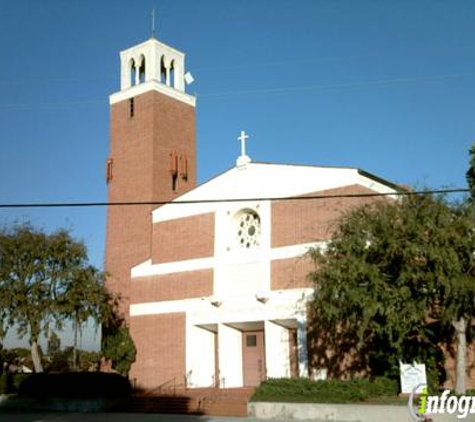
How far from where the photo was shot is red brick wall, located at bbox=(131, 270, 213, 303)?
31.9m

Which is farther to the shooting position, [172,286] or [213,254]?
[172,286]

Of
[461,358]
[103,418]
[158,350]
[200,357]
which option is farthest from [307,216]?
[103,418]

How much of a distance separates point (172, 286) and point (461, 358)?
595 inches

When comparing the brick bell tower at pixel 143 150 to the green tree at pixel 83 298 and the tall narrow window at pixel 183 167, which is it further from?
the green tree at pixel 83 298

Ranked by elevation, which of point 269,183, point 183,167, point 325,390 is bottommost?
point 325,390

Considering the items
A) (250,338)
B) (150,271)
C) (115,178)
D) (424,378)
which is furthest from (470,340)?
(115,178)

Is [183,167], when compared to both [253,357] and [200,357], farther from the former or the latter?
[253,357]

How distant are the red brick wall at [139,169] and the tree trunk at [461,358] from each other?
59.4 feet

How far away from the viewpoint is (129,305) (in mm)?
35250

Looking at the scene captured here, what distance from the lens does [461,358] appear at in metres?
21.9

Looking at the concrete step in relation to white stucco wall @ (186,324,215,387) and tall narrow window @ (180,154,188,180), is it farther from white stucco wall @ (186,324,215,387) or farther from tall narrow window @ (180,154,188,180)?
tall narrow window @ (180,154,188,180)

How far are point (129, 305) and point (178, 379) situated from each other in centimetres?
536

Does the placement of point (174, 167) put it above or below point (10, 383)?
above

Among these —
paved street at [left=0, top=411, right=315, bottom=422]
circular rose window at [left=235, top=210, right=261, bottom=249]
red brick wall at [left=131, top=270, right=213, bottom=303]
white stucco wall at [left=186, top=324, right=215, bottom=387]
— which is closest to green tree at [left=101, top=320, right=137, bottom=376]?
red brick wall at [left=131, top=270, right=213, bottom=303]
